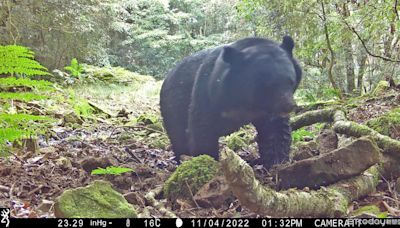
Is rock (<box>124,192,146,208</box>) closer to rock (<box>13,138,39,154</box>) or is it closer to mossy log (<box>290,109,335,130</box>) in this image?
rock (<box>13,138,39,154</box>)

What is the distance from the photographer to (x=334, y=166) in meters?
3.16

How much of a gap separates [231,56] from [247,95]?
0.38 metres

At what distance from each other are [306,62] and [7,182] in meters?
8.26

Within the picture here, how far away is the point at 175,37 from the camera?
2094cm

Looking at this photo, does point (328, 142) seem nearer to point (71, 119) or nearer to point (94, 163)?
point (94, 163)

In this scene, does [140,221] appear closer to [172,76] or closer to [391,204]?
[391,204]

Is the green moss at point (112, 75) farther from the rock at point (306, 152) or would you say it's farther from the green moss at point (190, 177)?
the green moss at point (190, 177)

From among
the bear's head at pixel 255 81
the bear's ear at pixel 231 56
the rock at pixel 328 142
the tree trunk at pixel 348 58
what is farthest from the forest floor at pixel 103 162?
the tree trunk at pixel 348 58

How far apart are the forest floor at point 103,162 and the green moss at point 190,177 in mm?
94

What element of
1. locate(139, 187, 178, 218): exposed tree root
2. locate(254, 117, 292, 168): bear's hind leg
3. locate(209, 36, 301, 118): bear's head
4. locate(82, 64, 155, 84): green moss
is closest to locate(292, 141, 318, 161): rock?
locate(254, 117, 292, 168): bear's hind leg

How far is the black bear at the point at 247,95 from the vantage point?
413 cm

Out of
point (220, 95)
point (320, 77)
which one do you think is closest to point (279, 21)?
point (320, 77)
